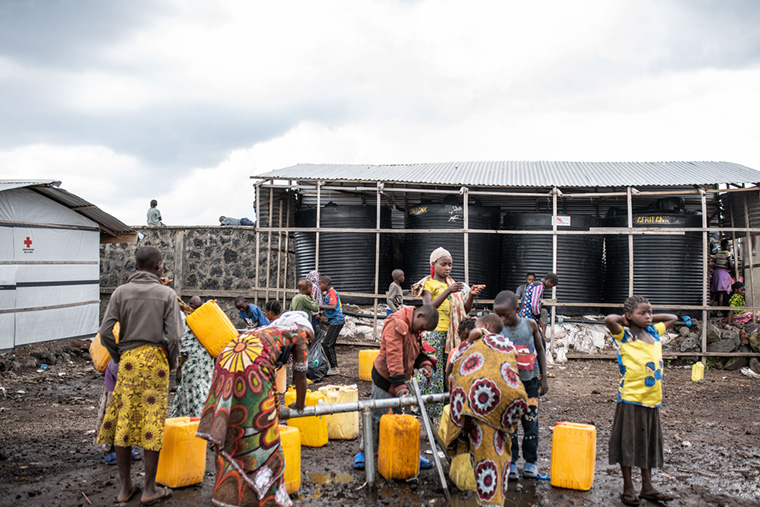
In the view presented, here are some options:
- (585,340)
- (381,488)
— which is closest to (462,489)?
(381,488)

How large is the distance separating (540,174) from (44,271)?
1041cm

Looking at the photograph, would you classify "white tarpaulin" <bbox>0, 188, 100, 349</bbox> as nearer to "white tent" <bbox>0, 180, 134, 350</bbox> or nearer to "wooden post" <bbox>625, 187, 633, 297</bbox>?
"white tent" <bbox>0, 180, 134, 350</bbox>

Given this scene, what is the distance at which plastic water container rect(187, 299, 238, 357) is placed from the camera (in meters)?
5.01

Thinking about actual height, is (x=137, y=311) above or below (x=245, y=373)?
above

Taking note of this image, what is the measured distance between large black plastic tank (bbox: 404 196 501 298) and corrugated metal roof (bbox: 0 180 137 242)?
6266 millimetres

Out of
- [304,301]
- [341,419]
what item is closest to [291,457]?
[341,419]

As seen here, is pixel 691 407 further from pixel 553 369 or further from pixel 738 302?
pixel 738 302

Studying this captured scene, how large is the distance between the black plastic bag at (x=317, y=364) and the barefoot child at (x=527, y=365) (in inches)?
175

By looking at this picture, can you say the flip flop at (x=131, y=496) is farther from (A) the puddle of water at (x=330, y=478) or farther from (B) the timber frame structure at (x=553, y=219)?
(B) the timber frame structure at (x=553, y=219)

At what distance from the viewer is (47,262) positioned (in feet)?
35.4

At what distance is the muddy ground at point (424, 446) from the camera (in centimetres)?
420

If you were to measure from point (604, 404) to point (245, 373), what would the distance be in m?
5.91

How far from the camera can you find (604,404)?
7.55m

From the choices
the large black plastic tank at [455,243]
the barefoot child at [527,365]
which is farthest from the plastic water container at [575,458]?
the large black plastic tank at [455,243]
